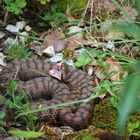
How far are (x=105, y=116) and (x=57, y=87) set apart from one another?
72cm

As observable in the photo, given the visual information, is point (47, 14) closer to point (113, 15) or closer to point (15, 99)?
point (113, 15)

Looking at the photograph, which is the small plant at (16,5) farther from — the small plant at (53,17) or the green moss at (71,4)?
the green moss at (71,4)

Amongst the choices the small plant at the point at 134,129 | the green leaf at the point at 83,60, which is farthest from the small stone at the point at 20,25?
the small plant at the point at 134,129

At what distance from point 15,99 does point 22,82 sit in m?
0.95

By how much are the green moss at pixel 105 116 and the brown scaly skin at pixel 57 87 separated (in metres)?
0.07

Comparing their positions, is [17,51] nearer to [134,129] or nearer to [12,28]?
[12,28]

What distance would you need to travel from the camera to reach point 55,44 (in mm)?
4809

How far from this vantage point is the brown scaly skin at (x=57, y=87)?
3783 millimetres

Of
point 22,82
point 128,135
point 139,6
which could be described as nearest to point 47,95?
point 22,82

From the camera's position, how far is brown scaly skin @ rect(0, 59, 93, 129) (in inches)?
149

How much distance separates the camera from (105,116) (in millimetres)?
3801

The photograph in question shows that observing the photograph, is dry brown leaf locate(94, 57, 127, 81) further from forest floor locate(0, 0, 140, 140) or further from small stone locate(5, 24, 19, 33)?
small stone locate(5, 24, 19, 33)

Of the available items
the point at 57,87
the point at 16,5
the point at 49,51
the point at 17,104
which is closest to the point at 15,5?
the point at 16,5

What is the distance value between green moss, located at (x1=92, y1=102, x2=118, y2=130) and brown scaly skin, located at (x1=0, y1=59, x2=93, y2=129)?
0.07 metres
